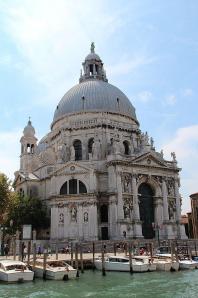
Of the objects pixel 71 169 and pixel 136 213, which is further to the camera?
pixel 71 169

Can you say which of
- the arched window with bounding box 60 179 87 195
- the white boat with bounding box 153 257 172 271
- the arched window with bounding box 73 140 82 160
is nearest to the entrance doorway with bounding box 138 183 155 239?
the arched window with bounding box 60 179 87 195

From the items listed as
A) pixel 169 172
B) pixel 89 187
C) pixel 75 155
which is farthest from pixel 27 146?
pixel 169 172

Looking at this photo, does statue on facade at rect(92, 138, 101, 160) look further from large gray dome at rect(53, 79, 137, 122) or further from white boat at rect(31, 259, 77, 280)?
white boat at rect(31, 259, 77, 280)

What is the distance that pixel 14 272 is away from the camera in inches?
894

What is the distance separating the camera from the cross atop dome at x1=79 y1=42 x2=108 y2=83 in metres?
62.3

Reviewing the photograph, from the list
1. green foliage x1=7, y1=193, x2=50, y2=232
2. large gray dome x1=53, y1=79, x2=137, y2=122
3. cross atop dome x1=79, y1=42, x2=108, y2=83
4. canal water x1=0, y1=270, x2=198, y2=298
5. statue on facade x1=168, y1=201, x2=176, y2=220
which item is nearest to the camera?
canal water x1=0, y1=270, x2=198, y2=298

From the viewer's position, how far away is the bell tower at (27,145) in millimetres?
57906

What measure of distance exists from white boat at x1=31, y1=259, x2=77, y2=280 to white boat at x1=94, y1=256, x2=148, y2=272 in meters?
4.26

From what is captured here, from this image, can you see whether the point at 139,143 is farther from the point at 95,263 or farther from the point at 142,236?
the point at 95,263

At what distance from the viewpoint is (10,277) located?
22.4 metres

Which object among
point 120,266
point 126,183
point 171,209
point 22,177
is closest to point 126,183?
point 126,183

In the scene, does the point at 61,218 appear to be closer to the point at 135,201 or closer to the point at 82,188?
the point at 82,188

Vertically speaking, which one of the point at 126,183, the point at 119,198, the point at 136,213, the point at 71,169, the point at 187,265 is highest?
the point at 71,169

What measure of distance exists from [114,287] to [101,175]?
26.0 metres
